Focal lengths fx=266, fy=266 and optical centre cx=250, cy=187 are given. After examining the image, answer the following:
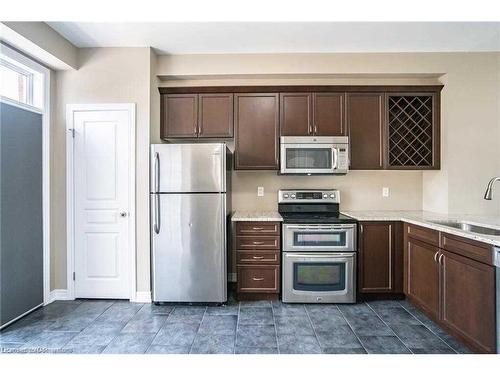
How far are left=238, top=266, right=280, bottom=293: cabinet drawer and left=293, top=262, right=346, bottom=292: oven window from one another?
23cm

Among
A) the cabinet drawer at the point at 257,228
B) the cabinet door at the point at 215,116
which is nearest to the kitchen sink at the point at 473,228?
the cabinet drawer at the point at 257,228

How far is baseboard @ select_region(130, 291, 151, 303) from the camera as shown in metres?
2.85

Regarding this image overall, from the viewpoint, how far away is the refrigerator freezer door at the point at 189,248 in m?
2.72

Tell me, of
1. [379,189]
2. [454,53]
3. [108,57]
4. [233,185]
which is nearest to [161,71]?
[108,57]

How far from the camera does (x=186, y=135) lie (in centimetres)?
315

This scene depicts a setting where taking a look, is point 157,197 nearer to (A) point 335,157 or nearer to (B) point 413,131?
(A) point 335,157

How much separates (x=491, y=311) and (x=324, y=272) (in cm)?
132

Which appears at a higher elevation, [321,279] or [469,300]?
[469,300]

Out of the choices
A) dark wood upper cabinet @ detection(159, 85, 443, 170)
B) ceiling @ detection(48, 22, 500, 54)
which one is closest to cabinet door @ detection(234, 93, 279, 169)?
dark wood upper cabinet @ detection(159, 85, 443, 170)

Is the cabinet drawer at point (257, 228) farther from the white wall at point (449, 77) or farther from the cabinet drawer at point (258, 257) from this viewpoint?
the white wall at point (449, 77)

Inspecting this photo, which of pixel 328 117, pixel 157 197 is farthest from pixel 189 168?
pixel 328 117

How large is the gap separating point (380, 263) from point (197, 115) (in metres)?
2.63

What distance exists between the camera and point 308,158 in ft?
9.96

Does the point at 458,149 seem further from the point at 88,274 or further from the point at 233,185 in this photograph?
the point at 88,274
